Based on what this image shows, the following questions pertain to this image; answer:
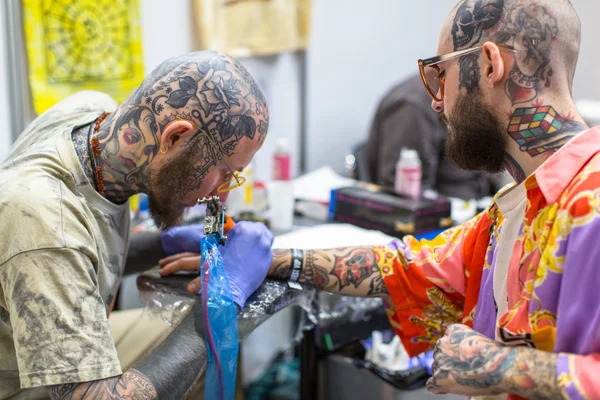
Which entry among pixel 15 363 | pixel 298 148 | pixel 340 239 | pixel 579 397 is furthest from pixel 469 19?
pixel 298 148

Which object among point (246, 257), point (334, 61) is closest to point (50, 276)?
point (246, 257)

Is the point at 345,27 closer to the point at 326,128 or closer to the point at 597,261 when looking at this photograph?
the point at 326,128

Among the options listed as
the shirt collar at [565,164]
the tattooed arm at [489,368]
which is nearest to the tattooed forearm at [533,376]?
the tattooed arm at [489,368]

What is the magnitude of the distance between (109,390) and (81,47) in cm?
118

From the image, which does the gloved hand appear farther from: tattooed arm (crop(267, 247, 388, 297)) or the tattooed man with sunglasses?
the tattooed man with sunglasses

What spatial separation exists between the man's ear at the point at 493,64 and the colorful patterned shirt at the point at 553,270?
0.53 feet

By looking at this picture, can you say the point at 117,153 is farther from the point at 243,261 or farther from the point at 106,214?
the point at 243,261

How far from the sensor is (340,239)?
1808 mm

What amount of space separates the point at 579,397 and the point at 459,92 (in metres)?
0.55

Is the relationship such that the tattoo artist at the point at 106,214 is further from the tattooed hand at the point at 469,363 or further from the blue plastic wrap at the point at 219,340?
the tattooed hand at the point at 469,363

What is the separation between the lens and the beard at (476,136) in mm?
1121

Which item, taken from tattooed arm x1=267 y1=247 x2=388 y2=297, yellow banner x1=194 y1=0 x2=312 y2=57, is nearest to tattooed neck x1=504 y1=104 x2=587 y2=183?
tattooed arm x1=267 y1=247 x2=388 y2=297

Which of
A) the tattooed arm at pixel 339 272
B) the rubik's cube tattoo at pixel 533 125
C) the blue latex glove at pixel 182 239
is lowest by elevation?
the tattooed arm at pixel 339 272

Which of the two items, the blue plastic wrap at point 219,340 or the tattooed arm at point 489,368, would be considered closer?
the tattooed arm at point 489,368
